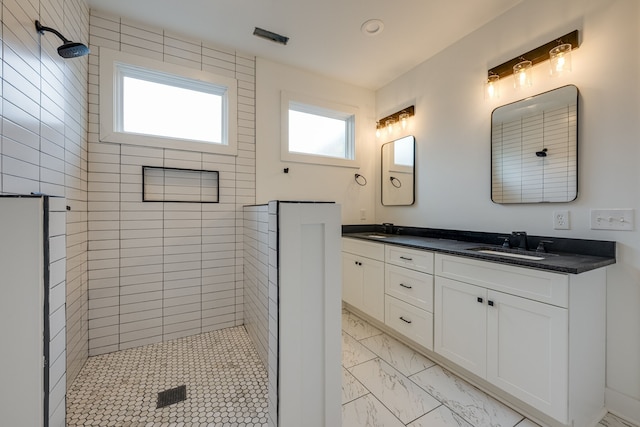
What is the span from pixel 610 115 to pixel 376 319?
2133mm

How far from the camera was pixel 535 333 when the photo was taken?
1.30m

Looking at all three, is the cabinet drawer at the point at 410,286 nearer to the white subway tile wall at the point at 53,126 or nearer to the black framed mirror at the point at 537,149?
the black framed mirror at the point at 537,149

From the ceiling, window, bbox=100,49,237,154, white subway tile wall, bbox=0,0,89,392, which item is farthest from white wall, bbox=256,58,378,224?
white subway tile wall, bbox=0,0,89,392

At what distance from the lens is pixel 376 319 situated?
2338 millimetres

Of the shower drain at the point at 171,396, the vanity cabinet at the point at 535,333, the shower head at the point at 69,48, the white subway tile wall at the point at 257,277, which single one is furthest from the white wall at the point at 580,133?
the shower head at the point at 69,48

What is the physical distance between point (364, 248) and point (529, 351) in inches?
54.4

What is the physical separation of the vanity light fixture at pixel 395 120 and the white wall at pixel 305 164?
0.13 meters

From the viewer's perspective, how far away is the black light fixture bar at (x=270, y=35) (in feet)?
7.05

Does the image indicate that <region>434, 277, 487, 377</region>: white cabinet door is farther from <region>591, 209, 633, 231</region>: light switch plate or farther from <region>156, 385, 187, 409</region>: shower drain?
<region>156, 385, 187, 409</region>: shower drain

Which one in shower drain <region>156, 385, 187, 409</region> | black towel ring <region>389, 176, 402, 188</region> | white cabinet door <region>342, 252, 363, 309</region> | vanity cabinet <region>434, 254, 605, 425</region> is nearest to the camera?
vanity cabinet <region>434, 254, 605, 425</region>

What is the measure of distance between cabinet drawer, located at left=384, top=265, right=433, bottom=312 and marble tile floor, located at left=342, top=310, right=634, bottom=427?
0.43 m

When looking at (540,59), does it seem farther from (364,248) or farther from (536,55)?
(364,248)

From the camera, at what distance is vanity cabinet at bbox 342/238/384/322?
Answer: 2.28 m

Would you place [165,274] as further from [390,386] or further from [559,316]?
[559,316]
